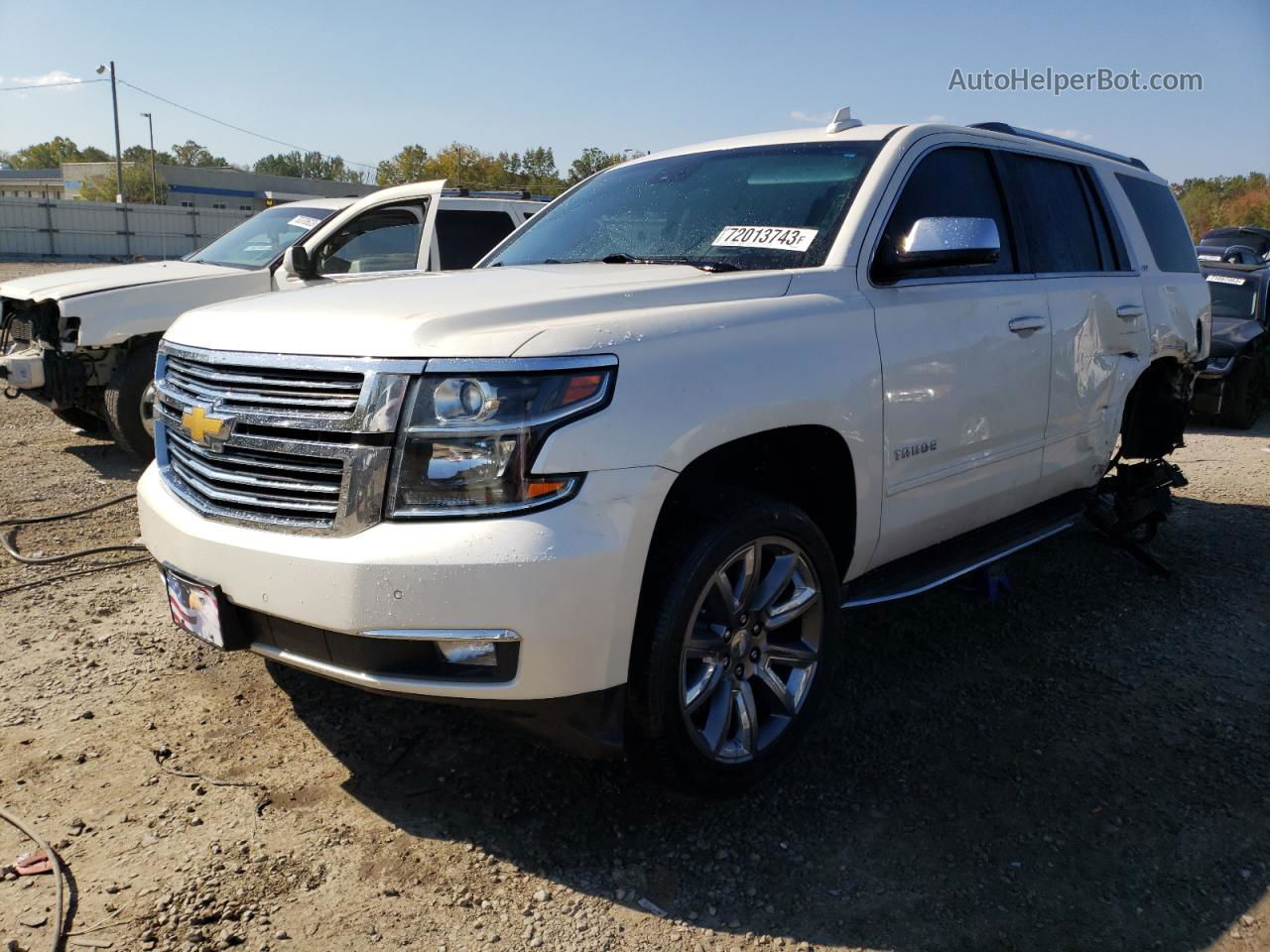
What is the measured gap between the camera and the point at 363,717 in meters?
3.46

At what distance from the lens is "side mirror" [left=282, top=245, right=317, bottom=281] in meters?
6.63

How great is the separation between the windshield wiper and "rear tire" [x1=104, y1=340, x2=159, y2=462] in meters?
4.27

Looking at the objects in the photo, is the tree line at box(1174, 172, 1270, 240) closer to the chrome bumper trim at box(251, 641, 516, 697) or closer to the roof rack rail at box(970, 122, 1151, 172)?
the roof rack rail at box(970, 122, 1151, 172)

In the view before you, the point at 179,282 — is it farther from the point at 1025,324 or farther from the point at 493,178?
the point at 493,178

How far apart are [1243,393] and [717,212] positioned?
9.20 m

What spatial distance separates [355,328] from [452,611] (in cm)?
78

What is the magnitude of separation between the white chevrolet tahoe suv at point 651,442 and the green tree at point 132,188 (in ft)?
247

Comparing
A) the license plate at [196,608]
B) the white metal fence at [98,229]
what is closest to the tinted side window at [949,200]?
the license plate at [196,608]

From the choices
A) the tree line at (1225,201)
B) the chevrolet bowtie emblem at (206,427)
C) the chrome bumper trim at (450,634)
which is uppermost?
the tree line at (1225,201)

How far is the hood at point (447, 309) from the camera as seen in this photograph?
249 cm

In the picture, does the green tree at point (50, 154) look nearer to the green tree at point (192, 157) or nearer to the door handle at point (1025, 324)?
the green tree at point (192, 157)

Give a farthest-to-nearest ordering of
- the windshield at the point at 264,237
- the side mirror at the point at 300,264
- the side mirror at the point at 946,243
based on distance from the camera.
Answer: the windshield at the point at 264,237 → the side mirror at the point at 300,264 → the side mirror at the point at 946,243

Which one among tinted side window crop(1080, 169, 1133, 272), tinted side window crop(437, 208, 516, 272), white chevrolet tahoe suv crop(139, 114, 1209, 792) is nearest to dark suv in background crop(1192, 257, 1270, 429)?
tinted side window crop(1080, 169, 1133, 272)

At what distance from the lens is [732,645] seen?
288 cm
